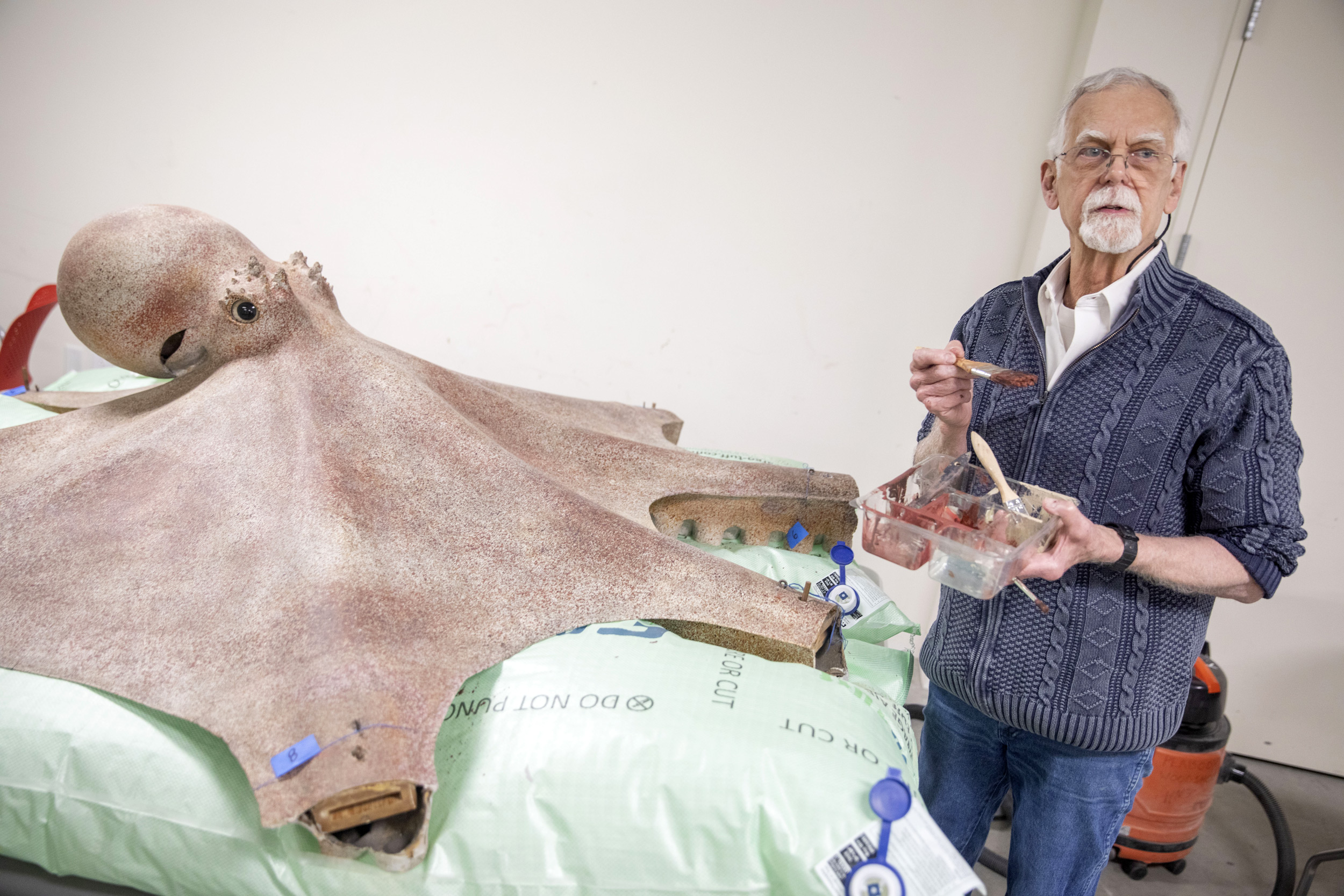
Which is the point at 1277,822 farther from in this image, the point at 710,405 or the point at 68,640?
the point at 68,640

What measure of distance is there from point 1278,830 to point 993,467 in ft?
5.80

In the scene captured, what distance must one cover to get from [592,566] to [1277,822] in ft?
6.74

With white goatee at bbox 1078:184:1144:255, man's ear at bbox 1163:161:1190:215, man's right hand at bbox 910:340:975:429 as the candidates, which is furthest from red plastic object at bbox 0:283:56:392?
man's ear at bbox 1163:161:1190:215

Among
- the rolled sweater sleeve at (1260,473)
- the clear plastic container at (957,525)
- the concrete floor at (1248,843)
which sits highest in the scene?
the rolled sweater sleeve at (1260,473)

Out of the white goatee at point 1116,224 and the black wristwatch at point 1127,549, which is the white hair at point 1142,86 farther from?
the black wristwatch at point 1127,549

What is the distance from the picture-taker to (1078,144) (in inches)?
45.3

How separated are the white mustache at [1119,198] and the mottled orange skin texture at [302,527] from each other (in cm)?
65

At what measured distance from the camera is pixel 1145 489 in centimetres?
107

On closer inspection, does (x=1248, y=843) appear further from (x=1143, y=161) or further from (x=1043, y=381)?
(x=1143, y=161)

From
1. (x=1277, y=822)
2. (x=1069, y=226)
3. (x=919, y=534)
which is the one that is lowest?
(x=1277, y=822)

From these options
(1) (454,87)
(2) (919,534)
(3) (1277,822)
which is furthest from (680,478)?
(3) (1277,822)

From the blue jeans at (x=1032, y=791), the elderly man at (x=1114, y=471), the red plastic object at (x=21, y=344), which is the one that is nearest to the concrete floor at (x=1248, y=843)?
the blue jeans at (x=1032, y=791)

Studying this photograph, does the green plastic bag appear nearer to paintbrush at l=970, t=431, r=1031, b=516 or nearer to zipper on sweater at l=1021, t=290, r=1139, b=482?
paintbrush at l=970, t=431, r=1031, b=516

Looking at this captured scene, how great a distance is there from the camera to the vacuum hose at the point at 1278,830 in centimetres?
193
